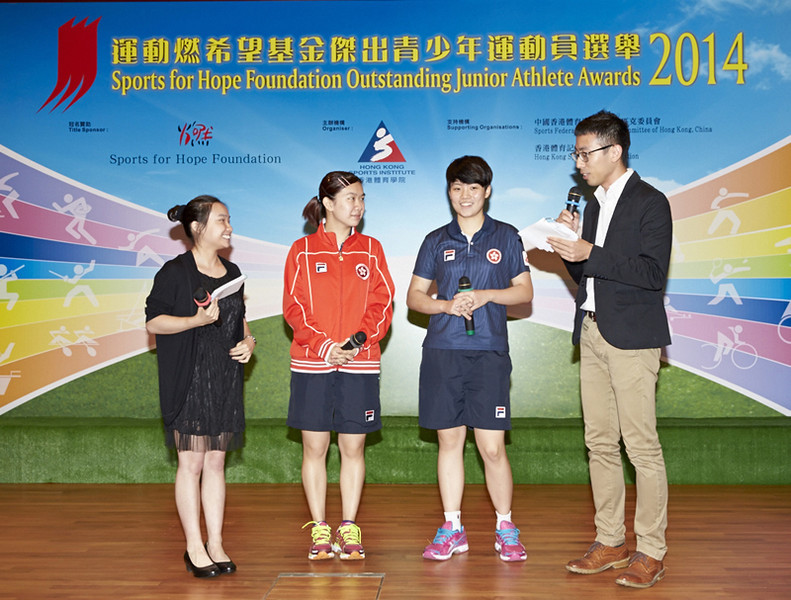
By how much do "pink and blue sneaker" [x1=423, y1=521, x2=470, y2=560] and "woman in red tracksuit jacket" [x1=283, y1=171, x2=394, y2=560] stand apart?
0.30 meters

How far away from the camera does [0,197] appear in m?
5.29

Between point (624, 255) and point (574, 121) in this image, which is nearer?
point (624, 255)

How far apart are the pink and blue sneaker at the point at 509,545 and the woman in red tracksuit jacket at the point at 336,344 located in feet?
1.95

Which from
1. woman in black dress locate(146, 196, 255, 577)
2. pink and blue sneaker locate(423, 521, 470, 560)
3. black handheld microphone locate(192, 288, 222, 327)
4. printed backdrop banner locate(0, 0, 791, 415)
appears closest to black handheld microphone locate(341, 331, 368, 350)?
woman in black dress locate(146, 196, 255, 577)

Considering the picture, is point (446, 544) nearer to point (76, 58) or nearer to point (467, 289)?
point (467, 289)

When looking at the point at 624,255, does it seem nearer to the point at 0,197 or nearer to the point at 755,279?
the point at 755,279

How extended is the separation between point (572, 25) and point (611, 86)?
1.49 feet

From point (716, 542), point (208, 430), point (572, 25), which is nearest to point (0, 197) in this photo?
point (208, 430)

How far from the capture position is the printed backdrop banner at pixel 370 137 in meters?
5.07

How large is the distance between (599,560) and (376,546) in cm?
98

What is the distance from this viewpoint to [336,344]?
3391 mm

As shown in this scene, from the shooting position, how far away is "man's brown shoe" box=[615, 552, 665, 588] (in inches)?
119

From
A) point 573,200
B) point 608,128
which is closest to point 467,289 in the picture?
point 573,200

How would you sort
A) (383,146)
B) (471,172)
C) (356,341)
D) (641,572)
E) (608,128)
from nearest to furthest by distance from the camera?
(641,572) → (608,128) → (356,341) → (471,172) → (383,146)
